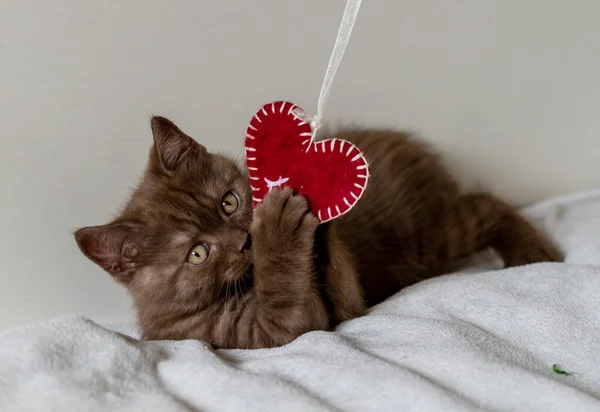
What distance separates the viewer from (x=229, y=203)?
4.45 ft

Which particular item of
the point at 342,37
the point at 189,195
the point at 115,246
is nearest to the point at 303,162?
the point at 342,37

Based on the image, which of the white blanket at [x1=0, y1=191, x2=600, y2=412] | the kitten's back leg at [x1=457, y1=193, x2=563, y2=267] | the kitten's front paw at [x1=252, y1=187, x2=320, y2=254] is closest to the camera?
the white blanket at [x1=0, y1=191, x2=600, y2=412]

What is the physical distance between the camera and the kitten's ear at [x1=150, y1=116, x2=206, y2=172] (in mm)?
1316

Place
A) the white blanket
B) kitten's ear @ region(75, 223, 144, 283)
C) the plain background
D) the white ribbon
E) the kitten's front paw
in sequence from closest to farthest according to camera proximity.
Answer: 1. the white blanket
2. the white ribbon
3. the kitten's front paw
4. kitten's ear @ region(75, 223, 144, 283)
5. the plain background

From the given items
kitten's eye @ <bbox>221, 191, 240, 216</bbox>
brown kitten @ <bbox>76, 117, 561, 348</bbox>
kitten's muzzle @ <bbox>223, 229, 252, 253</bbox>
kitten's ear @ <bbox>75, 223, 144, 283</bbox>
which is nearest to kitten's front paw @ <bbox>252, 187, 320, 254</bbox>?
brown kitten @ <bbox>76, 117, 561, 348</bbox>

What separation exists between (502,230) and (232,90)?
947mm

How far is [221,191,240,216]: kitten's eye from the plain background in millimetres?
477

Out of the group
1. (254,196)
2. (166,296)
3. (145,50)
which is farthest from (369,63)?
(166,296)

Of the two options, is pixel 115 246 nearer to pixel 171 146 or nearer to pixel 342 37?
pixel 171 146

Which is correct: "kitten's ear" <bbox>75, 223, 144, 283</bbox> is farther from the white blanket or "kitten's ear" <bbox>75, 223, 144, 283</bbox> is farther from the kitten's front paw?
the kitten's front paw

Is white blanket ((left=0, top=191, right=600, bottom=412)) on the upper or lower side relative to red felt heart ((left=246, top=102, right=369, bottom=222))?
lower

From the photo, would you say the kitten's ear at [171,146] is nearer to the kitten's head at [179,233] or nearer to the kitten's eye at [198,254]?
the kitten's head at [179,233]

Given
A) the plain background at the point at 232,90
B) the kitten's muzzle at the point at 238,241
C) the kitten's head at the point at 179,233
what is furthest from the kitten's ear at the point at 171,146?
the plain background at the point at 232,90

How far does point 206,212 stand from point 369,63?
0.83 metres
